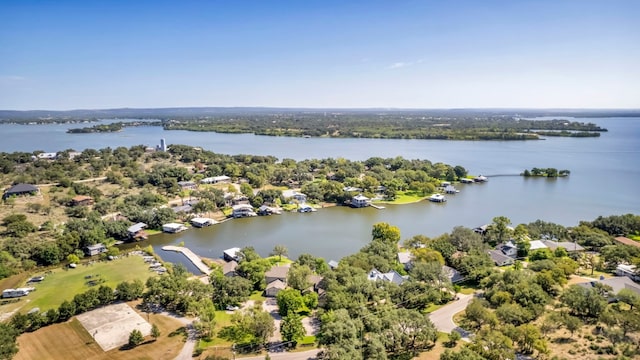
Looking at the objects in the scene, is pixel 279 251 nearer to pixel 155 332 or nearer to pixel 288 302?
pixel 288 302

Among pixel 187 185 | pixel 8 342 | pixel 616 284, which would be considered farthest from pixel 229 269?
pixel 187 185

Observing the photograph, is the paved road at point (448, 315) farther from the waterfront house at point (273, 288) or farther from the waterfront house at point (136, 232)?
the waterfront house at point (136, 232)

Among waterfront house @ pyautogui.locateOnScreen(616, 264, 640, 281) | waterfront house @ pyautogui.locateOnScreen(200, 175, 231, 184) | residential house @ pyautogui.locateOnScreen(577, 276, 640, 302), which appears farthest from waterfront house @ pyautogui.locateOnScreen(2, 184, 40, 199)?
waterfront house @ pyautogui.locateOnScreen(616, 264, 640, 281)

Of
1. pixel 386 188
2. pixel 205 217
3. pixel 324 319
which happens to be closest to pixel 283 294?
pixel 324 319

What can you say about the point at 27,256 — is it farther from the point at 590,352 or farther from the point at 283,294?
the point at 590,352

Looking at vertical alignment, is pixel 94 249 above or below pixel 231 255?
above

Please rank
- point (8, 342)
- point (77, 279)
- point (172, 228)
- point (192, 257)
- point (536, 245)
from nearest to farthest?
point (8, 342), point (77, 279), point (536, 245), point (192, 257), point (172, 228)
